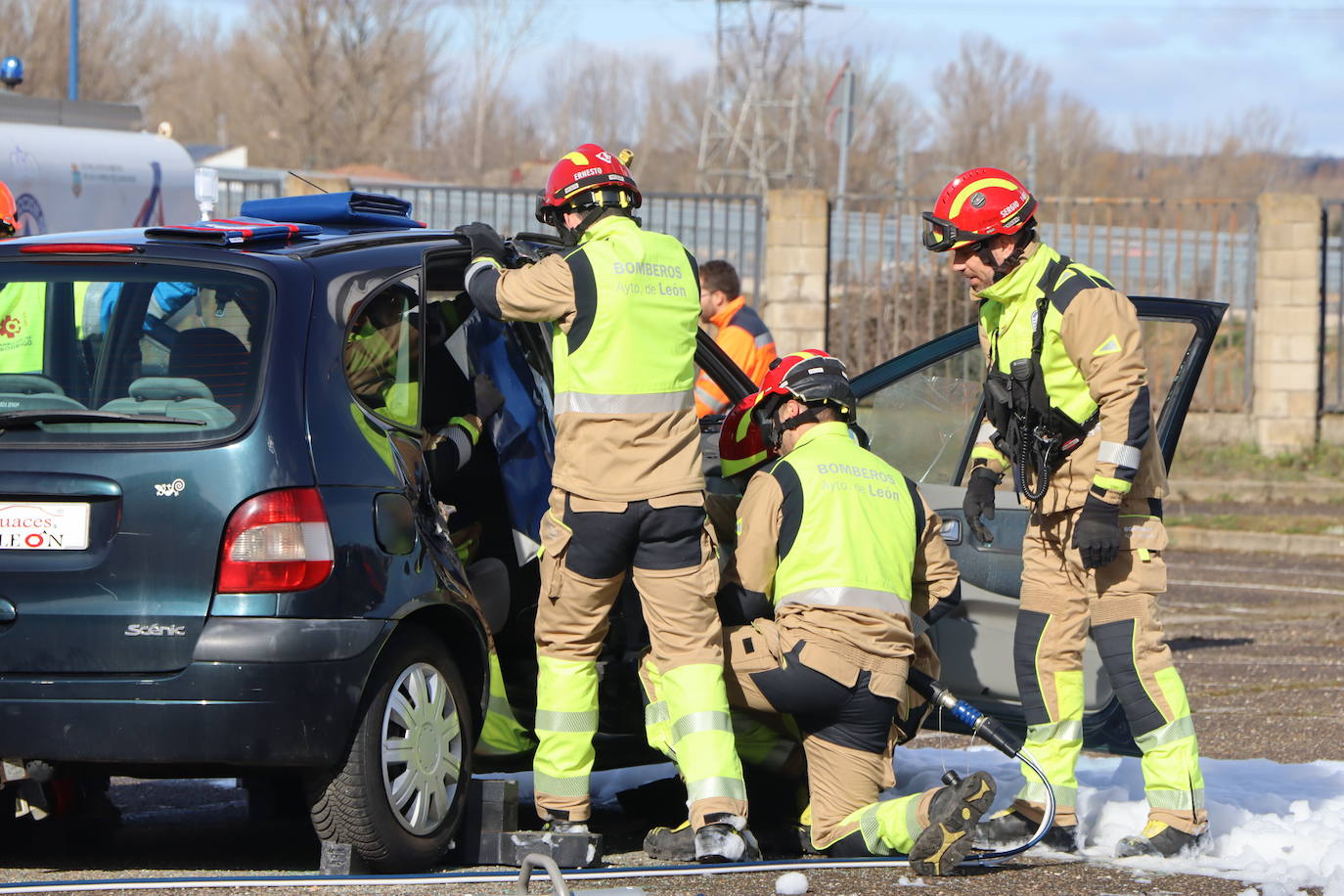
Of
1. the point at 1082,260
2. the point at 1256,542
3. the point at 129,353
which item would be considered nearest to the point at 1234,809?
the point at 129,353

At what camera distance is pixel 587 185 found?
16.0 feet

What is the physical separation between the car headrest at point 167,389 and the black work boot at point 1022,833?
8.45 ft

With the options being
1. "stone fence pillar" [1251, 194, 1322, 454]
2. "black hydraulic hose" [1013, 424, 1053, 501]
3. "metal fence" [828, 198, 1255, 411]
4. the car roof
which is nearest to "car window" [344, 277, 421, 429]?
the car roof

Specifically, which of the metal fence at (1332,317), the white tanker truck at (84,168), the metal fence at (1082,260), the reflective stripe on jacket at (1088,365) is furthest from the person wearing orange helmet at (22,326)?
the metal fence at (1332,317)

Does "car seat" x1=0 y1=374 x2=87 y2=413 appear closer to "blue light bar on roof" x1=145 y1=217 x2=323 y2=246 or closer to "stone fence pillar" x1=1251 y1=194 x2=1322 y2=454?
"blue light bar on roof" x1=145 y1=217 x2=323 y2=246

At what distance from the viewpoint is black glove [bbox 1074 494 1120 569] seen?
4.93 metres

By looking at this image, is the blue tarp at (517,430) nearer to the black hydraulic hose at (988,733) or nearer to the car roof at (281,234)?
the car roof at (281,234)

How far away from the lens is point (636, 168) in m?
59.5

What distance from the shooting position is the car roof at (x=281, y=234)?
448 cm

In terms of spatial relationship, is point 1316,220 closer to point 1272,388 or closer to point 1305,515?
point 1272,388

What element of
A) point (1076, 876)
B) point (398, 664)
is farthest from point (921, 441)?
point (398, 664)

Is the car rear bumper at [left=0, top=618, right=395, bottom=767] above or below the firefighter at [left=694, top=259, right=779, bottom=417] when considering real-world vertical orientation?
below

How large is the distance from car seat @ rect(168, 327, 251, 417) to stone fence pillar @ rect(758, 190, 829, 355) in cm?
1170

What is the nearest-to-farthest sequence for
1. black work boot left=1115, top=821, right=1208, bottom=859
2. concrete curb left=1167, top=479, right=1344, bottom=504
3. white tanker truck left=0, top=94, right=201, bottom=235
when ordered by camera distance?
black work boot left=1115, top=821, right=1208, bottom=859, white tanker truck left=0, top=94, right=201, bottom=235, concrete curb left=1167, top=479, right=1344, bottom=504
